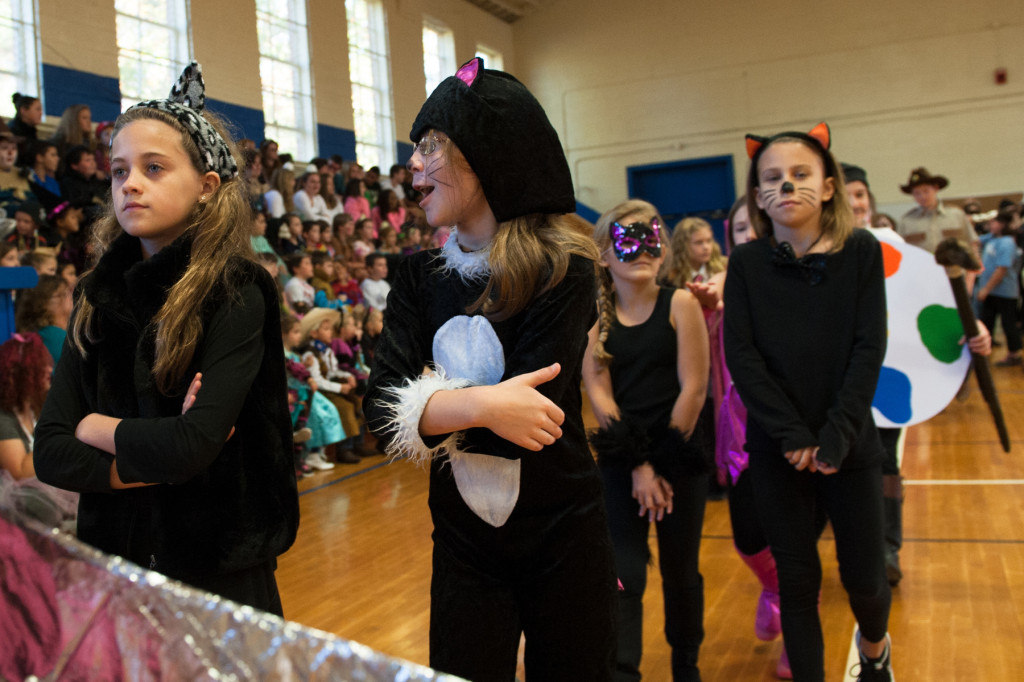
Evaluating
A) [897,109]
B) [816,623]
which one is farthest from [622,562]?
[897,109]

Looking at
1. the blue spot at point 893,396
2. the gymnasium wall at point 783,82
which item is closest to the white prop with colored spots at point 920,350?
the blue spot at point 893,396

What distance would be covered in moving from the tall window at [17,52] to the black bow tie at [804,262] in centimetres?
804

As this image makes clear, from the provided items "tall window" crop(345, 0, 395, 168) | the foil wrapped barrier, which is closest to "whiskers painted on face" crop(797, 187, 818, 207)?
the foil wrapped barrier

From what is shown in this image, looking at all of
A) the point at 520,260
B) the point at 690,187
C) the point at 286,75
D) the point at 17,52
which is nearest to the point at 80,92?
the point at 17,52

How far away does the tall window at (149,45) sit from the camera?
8.94 metres

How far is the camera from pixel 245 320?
1.30 m

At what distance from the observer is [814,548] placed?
1.97 meters

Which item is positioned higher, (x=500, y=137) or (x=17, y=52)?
(x=17, y=52)

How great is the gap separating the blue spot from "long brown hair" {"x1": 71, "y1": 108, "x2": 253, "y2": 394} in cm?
216

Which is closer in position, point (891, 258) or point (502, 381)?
point (502, 381)

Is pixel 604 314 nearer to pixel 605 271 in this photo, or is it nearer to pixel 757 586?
pixel 605 271

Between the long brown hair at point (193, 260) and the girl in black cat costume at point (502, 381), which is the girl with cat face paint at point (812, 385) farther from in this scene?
the long brown hair at point (193, 260)

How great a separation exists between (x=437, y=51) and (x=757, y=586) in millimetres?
12922

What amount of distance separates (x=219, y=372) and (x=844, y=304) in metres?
1.43
